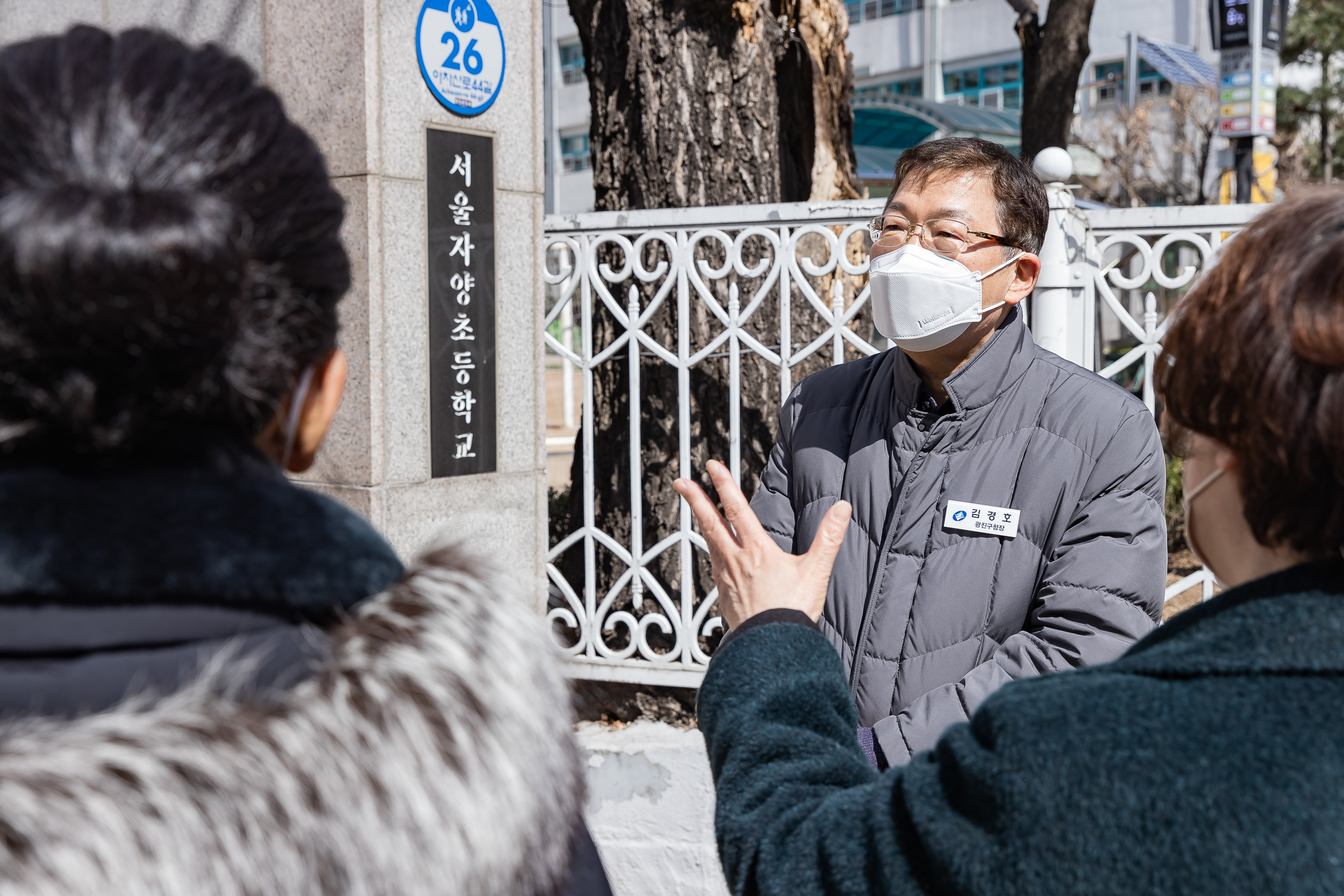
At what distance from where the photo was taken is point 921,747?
1948 mm

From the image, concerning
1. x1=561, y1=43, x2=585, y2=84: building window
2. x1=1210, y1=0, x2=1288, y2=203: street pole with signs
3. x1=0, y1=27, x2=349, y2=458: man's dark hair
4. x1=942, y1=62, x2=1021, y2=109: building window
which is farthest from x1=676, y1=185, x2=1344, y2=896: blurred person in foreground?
x1=561, y1=43, x2=585, y2=84: building window

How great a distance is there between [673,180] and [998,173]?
235 centimetres

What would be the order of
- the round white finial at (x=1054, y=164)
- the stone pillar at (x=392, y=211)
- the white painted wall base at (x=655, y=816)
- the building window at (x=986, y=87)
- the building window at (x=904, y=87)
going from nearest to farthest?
the stone pillar at (x=392, y=211)
the round white finial at (x=1054, y=164)
the white painted wall base at (x=655, y=816)
the building window at (x=986, y=87)
the building window at (x=904, y=87)

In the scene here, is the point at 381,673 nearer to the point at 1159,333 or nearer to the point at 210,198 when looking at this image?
the point at 210,198

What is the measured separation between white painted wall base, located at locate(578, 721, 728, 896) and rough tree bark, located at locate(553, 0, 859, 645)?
0.62 meters

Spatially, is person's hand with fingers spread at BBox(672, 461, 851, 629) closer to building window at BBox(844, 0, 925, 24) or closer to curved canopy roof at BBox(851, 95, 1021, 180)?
curved canopy roof at BBox(851, 95, 1021, 180)

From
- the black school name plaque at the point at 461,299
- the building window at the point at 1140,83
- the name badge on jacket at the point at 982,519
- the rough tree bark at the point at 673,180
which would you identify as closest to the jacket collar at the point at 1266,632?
the name badge on jacket at the point at 982,519

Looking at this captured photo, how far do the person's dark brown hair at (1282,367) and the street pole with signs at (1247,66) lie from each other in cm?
1068

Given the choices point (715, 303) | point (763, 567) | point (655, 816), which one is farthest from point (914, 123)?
point (763, 567)

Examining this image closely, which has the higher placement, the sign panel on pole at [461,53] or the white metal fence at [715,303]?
the sign panel on pole at [461,53]

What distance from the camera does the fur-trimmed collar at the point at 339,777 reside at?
2.73ft

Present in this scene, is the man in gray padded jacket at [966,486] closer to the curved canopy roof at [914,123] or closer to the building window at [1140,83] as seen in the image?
the curved canopy roof at [914,123]

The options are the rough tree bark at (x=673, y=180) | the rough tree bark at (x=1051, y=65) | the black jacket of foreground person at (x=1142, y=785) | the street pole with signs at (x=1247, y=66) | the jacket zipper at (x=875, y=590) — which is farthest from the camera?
the street pole with signs at (x=1247, y=66)

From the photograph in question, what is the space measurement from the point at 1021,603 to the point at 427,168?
191 cm
